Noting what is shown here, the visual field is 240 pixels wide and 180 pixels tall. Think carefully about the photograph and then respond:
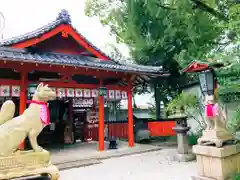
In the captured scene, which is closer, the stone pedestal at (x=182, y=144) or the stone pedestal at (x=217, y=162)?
the stone pedestal at (x=217, y=162)

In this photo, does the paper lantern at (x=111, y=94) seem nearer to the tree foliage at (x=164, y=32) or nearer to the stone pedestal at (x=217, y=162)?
the tree foliage at (x=164, y=32)

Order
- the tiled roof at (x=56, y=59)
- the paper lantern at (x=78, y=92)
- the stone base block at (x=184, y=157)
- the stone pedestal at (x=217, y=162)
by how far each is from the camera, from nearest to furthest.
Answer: the stone pedestal at (x=217, y=162)
the tiled roof at (x=56, y=59)
the stone base block at (x=184, y=157)
the paper lantern at (x=78, y=92)

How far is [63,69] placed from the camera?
888 centimetres

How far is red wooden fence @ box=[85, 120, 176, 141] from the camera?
13.1 metres

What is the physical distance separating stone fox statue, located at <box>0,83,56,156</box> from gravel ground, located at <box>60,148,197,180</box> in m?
2.37

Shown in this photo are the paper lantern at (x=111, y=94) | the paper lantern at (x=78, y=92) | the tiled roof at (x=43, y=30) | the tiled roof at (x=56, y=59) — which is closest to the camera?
the tiled roof at (x=56, y=59)

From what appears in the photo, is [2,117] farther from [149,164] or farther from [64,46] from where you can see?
[64,46]

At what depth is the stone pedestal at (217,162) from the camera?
16.9 ft

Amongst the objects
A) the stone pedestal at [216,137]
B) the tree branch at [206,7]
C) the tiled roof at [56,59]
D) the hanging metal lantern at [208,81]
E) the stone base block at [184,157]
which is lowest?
the stone base block at [184,157]

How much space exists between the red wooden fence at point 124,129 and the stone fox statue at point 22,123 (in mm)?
9060

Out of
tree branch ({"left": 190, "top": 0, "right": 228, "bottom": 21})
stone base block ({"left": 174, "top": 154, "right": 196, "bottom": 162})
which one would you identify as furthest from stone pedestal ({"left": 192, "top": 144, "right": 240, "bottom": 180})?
tree branch ({"left": 190, "top": 0, "right": 228, "bottom": 21})

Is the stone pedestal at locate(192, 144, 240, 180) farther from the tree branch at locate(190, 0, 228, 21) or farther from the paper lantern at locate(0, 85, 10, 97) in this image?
the paper lantern at locate(0, 85, 10, 97)

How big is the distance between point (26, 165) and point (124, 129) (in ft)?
33.0

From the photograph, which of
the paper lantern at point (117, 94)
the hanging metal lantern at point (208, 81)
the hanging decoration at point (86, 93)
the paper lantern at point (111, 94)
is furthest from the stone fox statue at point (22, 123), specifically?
the paper lantern at point (117, 94)
